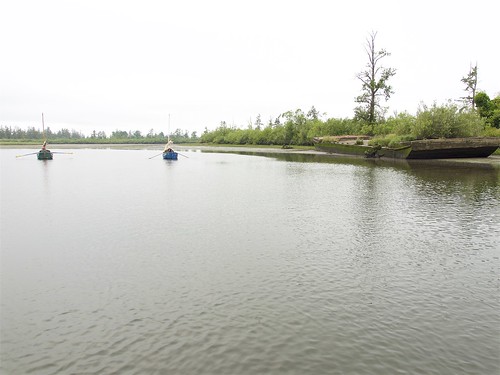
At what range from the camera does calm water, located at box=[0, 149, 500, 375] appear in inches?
259

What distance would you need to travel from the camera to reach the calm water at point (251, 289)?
657 centimetres

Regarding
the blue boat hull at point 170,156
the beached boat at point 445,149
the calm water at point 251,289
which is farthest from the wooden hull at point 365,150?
the calm water at point 251,289

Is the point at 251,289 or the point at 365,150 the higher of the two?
the point at 365,150

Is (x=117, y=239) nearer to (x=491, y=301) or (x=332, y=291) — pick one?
(x=332, y=291)

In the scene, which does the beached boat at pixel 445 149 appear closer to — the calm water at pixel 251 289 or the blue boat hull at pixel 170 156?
the blue boat hull at pixel 170 156

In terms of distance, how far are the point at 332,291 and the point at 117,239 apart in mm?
8295

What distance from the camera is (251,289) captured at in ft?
30.7

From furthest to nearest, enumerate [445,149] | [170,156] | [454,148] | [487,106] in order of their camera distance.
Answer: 1. [487,106]
2. [170,156]
3. [445,149]
4. [454,148]

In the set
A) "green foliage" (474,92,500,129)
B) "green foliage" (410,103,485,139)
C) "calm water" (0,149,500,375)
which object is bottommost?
"calm water" (0,149,500,375)

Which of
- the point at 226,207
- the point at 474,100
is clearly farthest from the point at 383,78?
the point at 226,207

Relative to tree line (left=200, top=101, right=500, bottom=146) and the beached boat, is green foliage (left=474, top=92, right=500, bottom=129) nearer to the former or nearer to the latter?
tree line (left=200, top=101, right=500, bottom=146)

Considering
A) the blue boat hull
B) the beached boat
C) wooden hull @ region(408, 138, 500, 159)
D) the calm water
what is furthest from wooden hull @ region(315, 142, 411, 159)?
the calm water

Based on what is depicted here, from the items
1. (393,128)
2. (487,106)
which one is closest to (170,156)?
(393,128)

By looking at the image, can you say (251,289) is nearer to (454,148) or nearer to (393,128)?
(454,148)
